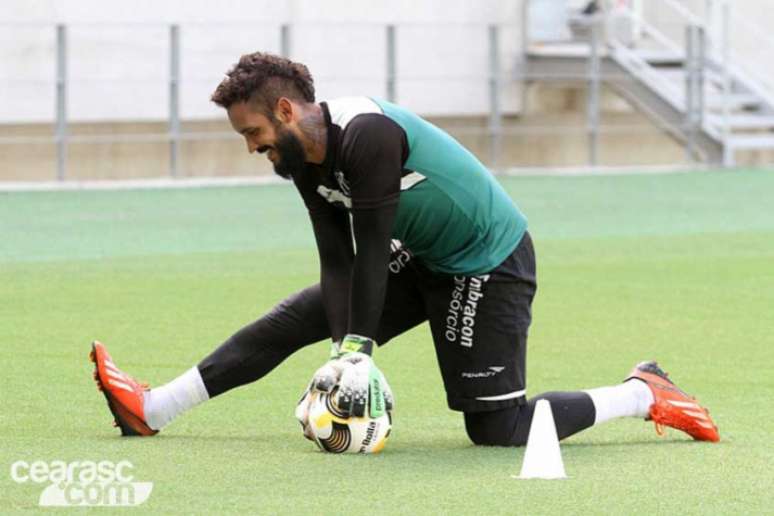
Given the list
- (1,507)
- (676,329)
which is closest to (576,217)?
(676,329)

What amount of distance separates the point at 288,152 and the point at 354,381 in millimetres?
820

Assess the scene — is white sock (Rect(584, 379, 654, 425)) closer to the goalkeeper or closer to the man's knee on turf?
the goalkeeper

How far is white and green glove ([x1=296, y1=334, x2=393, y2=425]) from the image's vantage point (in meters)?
6.38

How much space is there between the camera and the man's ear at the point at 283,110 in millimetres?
6246

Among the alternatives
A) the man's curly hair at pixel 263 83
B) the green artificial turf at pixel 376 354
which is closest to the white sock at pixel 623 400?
the green artificial turf at pixel 376 354

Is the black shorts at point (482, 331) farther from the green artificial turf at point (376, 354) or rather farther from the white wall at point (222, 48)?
the white wall at point (222, 48)

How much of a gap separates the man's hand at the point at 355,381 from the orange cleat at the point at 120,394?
2.53 feet

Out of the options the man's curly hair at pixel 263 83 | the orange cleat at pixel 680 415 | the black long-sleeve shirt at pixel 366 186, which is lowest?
the orange cleat at pixel 680 415

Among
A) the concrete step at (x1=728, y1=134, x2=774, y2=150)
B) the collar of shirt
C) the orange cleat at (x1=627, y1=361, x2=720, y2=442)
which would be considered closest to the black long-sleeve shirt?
the collar of shirt

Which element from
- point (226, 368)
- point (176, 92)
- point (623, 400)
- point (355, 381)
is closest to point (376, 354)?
point (226, 368)

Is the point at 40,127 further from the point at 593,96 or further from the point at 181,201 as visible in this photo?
the point at 593,96

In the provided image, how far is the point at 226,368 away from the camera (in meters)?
7.10

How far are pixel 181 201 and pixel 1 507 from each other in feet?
48.7

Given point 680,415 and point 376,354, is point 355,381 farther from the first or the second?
point 376,354
